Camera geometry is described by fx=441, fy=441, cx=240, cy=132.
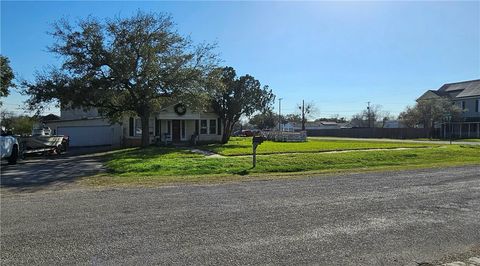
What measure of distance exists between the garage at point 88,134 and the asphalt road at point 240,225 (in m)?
32.1

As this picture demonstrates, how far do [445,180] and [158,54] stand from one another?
20.4 metres

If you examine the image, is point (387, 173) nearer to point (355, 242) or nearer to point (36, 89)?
point (355, 242)

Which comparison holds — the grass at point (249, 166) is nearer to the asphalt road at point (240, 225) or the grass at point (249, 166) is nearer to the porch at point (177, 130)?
the asphalt road at point (240, 225)

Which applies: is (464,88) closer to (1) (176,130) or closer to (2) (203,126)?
(2) (203,126)

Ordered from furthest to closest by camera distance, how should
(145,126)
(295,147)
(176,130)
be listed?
1. (176,130)
2. (145,126)
3. (295,147)

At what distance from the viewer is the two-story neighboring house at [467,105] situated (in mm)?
59781

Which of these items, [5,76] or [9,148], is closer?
[9,148]

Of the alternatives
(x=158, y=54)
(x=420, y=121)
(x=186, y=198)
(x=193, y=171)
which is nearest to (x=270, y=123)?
(x=420, y=121)

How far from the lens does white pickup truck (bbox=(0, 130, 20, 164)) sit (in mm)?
19150

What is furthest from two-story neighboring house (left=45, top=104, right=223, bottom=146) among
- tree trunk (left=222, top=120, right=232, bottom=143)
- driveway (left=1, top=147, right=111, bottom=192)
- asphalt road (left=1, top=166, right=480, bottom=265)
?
asphalt road (left=1, top=166, right=480, bottom=265)

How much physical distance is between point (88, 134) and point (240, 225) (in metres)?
37.8

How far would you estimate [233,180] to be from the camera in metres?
13.4

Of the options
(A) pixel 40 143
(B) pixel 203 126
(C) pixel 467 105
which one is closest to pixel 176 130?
(B) pixel 203 126

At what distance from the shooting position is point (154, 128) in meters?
37.1
